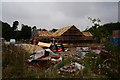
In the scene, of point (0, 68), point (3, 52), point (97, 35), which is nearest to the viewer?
point (0, 68)

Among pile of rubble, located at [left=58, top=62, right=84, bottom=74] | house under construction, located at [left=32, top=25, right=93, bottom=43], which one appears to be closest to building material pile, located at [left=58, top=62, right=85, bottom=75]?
pile of rubble, located at [left=58, top=62, right=84, bottom=74]

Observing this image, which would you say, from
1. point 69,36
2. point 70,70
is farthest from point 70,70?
point 69,36

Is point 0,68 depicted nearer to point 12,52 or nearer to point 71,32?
point 12,52

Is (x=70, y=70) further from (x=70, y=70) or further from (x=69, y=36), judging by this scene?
(x=69, y=36)

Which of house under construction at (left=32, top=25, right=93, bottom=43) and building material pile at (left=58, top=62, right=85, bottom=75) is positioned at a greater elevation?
house under construction at (left=32, top=25, right=93, bottom=43)

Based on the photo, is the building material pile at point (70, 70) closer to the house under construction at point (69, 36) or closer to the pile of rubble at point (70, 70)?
the pile of rubble at point (70, 70)

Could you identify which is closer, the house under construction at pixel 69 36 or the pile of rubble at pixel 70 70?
the pile of rubble at pixel 70 70

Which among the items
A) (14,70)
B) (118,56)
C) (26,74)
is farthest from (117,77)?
(14,70)

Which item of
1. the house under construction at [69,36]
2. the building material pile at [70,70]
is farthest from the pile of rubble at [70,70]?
the house under construction at [69,36]

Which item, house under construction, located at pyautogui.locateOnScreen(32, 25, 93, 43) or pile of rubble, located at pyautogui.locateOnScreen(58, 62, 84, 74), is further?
house under construction, located at pyautogui.locateOnScreen(32, 25, 93, 43)

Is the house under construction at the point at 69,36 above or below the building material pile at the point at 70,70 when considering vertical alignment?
above

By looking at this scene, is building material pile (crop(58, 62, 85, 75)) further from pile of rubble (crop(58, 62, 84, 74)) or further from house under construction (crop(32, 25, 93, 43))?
house under construction (crop(32, 25, 93, 43))

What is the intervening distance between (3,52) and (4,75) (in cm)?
81

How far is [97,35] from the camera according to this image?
498cm
